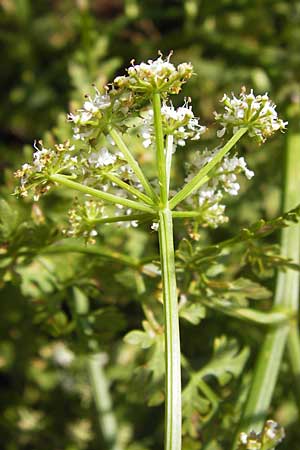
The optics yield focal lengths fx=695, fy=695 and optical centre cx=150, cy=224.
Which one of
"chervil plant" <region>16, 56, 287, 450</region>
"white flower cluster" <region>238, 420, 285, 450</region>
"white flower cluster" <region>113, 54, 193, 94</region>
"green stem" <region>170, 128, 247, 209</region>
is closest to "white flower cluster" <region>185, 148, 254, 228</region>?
"chervil plant" <region>16, 56, 287, 450</region>

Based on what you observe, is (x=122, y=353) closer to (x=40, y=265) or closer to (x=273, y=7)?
(x=40, y=265)

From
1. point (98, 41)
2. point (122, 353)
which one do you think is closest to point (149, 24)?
point (98, 41)

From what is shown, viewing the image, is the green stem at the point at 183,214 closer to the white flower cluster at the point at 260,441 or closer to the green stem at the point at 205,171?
the green stem at the point at 205,171

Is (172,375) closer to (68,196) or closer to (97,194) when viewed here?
(97,194)

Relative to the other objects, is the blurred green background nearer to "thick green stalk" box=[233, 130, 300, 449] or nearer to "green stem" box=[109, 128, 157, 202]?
"thick green stalk" box=[233, 130, 300, 449]

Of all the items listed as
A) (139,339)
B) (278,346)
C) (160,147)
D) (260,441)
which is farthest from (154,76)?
A: (278,346)
